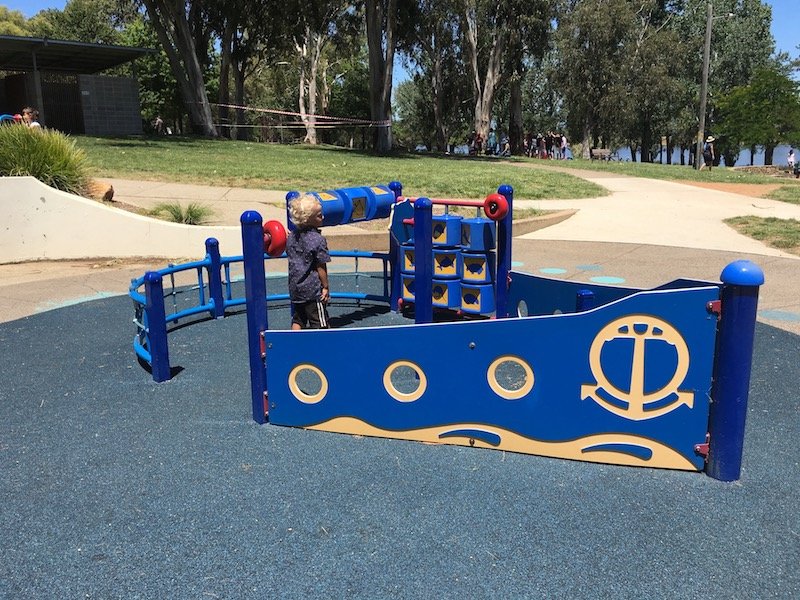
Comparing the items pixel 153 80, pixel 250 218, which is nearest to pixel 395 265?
pixel 250 218

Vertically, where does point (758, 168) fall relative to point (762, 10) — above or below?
below

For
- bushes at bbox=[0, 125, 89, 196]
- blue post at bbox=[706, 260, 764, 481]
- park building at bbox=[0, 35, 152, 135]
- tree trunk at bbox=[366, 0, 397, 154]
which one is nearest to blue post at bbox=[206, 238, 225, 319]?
blue post at bbox=[706, 260, 764, 481]

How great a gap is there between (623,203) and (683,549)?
1398 cm

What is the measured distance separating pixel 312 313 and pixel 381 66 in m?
25.7

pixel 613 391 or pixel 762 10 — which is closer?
pixel 613 391

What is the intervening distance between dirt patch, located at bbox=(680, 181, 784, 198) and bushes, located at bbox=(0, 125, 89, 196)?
1670 centimetres

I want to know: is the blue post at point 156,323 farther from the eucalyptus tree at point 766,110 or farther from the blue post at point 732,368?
the eucalyptus tree at point 766,110

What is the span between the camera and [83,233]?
9734mm

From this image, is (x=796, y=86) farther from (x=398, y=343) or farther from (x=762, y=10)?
(x=398, y=343)

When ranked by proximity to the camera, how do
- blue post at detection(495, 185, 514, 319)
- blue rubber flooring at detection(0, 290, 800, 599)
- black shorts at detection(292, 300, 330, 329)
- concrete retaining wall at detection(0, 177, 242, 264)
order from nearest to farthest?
blue rubber flooring at detection(0, 290, 800, 599)
black shorts at detection(292, 300, 330, 329)
blue post at detection(495, 185, 514, 319)
concrete retaining wall at detection(0, 177, 242, 264)

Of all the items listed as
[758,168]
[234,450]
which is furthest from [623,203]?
[758,168]

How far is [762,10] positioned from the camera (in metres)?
50.3

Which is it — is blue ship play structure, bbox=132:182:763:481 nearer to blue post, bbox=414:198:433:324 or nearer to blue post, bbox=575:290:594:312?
blue post, bbox=575:290:594:312

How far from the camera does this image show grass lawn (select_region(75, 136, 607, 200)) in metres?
15.7
